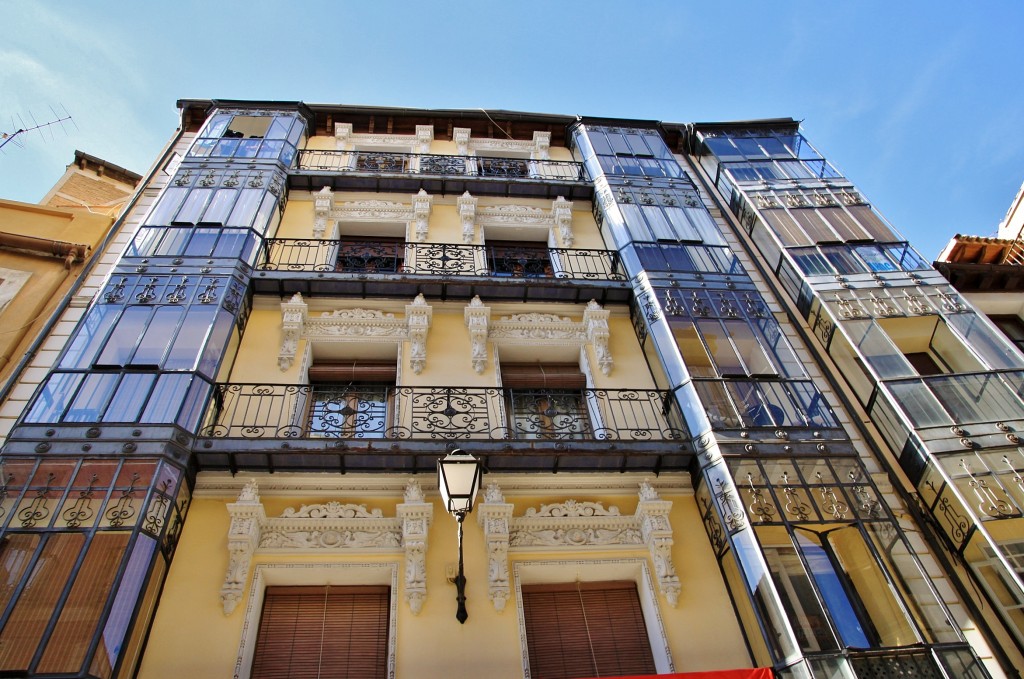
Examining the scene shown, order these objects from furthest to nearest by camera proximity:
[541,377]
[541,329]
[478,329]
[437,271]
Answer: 1. [437,271]
2. [541,329]
3. [541,377]
4. [478,329]

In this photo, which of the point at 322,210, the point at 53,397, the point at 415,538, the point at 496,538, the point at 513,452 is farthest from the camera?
the point at 322,210

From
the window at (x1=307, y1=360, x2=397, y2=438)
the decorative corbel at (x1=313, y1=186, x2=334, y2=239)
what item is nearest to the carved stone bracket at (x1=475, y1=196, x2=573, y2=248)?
the decorative corbel at (x1=313, y1=186, x2=334, y2=239)

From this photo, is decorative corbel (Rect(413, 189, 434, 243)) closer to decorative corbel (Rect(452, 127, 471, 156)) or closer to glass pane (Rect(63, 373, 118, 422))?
decorative corbel (Rect(452, 127, 471, 156))

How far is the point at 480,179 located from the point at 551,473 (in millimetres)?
7507

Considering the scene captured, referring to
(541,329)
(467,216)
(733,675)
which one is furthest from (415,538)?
(467,216)

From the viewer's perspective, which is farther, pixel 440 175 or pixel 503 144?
pixel 503 144

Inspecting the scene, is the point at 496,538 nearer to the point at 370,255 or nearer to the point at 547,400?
the point at 547,400

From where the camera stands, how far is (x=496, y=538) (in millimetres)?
7543

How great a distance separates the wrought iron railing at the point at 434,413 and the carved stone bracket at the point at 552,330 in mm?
1135

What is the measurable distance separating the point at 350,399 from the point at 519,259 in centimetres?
506

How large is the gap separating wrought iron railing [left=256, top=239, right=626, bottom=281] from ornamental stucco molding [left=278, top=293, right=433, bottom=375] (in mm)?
1028

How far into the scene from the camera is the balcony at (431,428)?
7.98m

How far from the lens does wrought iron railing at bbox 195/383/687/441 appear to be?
8.59 m

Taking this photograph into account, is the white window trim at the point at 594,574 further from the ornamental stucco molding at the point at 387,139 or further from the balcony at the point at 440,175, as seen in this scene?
the ornamental stucco molding at the point at 387,139
